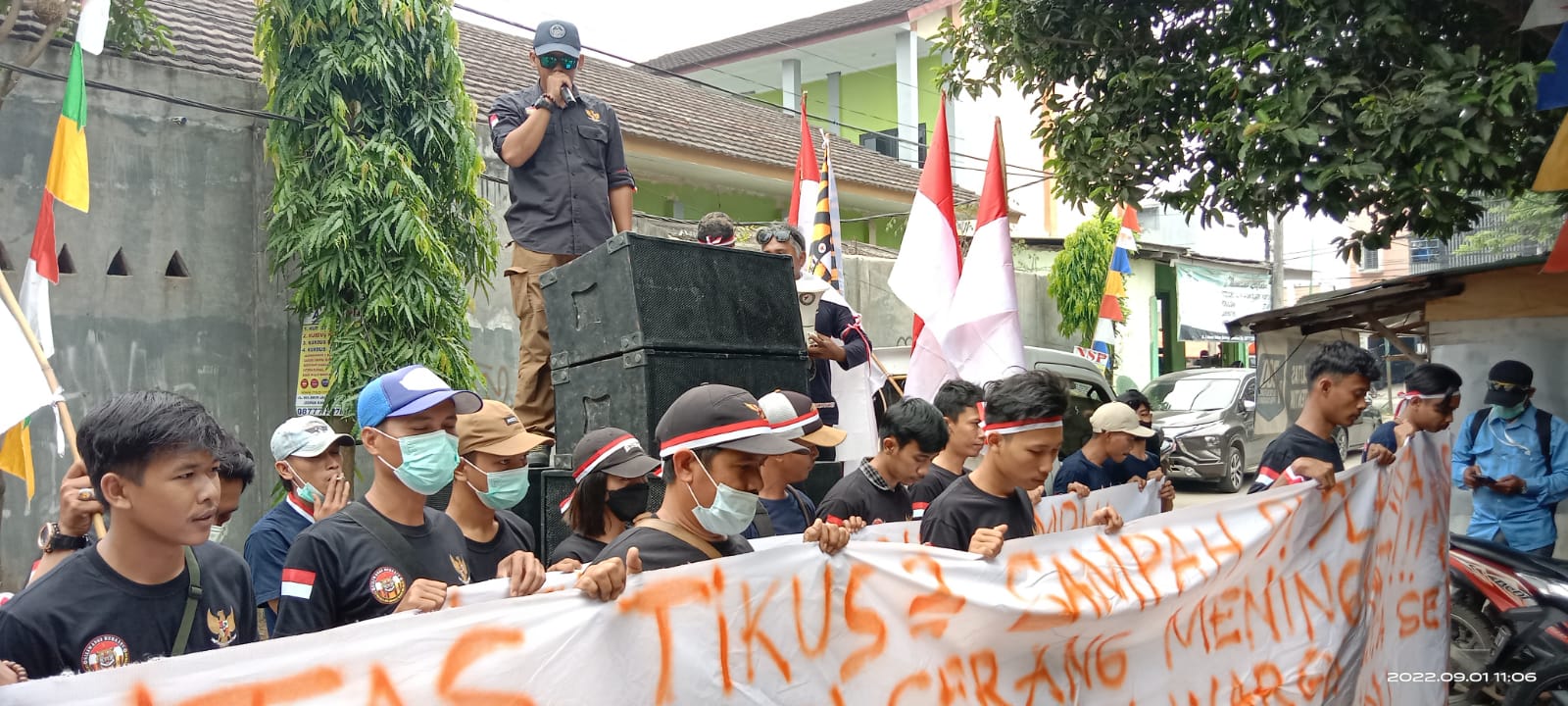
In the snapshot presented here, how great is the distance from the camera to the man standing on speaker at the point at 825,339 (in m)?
6.29

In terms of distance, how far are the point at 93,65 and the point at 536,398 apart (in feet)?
17.0

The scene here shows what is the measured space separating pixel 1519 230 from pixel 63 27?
89.5ft

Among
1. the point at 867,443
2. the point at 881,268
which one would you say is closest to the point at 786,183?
the point at 881,268

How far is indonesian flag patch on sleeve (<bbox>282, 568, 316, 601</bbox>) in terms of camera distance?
292 cm

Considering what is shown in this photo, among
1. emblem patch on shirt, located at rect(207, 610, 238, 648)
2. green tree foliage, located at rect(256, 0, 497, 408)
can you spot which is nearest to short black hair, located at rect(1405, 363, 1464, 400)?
emblem patch on shirt, located at rect(207, 610, 238, 648)

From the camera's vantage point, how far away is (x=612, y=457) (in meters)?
4.07

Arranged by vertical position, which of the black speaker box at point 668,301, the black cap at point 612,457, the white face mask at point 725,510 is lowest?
the white face mask at point 725,510

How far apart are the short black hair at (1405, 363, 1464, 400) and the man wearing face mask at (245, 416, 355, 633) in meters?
4.83

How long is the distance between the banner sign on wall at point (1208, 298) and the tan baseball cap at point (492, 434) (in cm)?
2560

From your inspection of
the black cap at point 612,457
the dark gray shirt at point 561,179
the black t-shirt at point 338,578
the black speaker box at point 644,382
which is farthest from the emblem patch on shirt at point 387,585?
the dark gray shirt at point 561,179

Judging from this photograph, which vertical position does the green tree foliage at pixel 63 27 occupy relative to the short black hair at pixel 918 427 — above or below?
above

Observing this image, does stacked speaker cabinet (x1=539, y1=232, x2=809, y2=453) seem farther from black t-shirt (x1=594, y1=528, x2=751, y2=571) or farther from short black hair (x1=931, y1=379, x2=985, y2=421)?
black t-shirt (x1=594, y1=528, x2=751, y2=571)

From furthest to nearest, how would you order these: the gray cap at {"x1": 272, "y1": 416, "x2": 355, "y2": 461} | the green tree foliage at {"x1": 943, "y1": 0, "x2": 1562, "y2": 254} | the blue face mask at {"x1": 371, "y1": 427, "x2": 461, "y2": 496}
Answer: the green tree foliage at {"x1": 943, "y1": 0, "x2": 1562, "y2": 254}
the gray cap at {"x1": 272, "y1": 416, "x2": 355, "y2": 461}
the blue face mask at {"x1": 371, "y1": 427, "x2": 461, "y2": 496}

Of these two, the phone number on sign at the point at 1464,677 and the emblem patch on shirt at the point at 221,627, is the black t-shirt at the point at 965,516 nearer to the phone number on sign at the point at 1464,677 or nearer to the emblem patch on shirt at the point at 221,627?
the emblem patch on shirt at the point at 221,627
